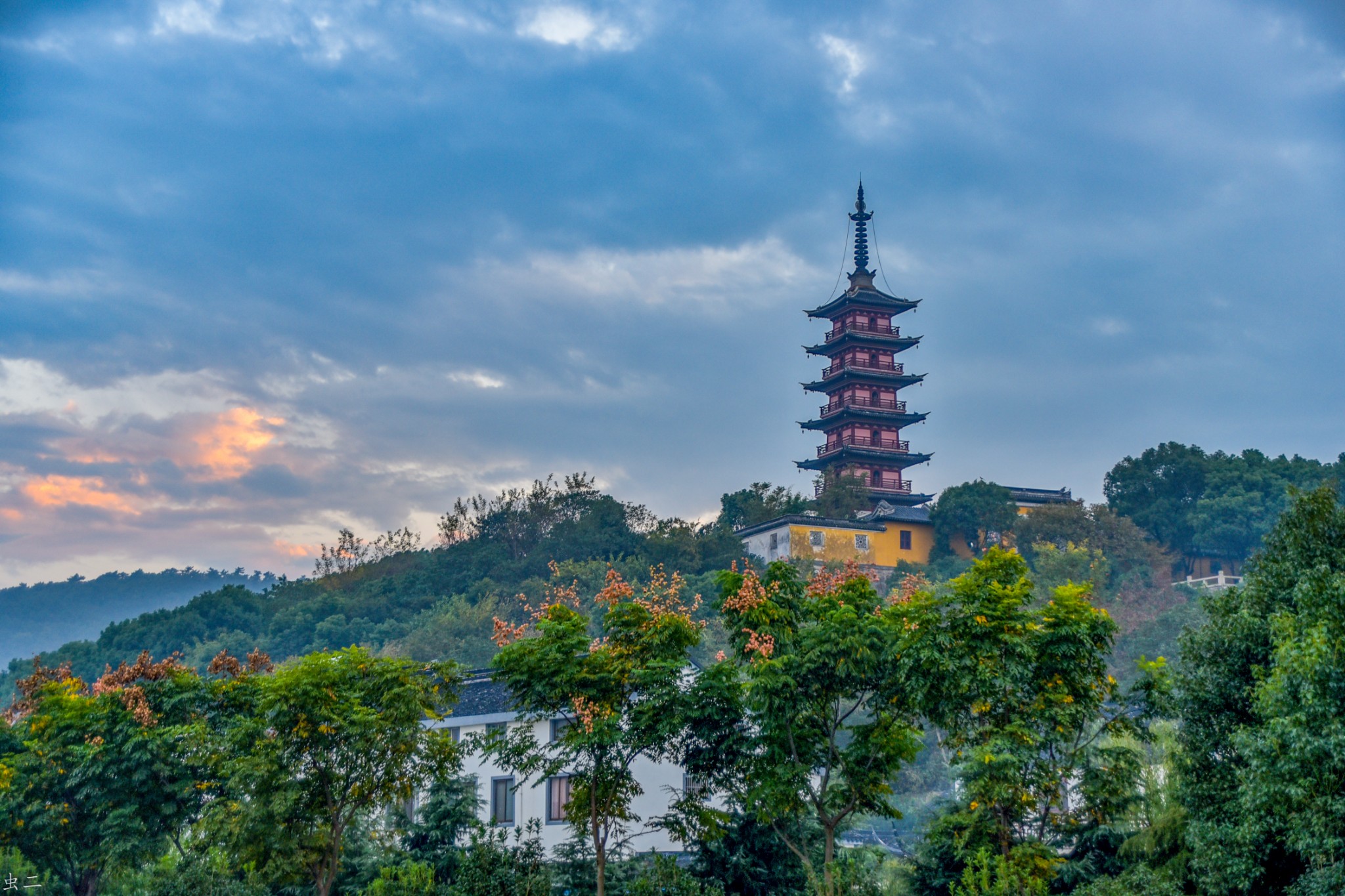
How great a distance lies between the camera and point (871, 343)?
67688 millimetres

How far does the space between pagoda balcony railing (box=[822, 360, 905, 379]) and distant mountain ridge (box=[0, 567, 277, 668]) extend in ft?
272

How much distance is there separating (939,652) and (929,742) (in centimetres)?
3375

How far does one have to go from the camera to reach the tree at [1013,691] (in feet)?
52.1

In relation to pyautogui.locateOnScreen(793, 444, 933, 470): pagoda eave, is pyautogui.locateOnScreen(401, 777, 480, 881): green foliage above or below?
below

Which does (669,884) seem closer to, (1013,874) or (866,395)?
(1013,874)

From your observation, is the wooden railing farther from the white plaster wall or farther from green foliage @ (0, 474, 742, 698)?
the white plaster wall

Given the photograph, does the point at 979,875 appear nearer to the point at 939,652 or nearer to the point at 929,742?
the point at 939,652

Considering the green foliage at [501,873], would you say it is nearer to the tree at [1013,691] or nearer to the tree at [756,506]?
the tree at [1013,691]

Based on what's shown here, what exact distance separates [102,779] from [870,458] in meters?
50.5

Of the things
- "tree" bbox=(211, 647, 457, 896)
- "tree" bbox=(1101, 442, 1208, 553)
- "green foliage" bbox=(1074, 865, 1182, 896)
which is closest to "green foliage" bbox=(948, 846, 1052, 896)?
"green foliage" bbox=(1074, 865, 1182, 896)

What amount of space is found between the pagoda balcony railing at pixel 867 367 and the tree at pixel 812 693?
4998 cm

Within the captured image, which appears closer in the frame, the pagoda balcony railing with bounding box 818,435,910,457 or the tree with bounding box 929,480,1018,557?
the tree with bounding box 929,480,1018,557

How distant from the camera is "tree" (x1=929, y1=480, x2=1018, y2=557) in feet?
195

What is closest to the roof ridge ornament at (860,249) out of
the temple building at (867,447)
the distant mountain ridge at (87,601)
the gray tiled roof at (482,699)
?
the temple building at (867,447)
